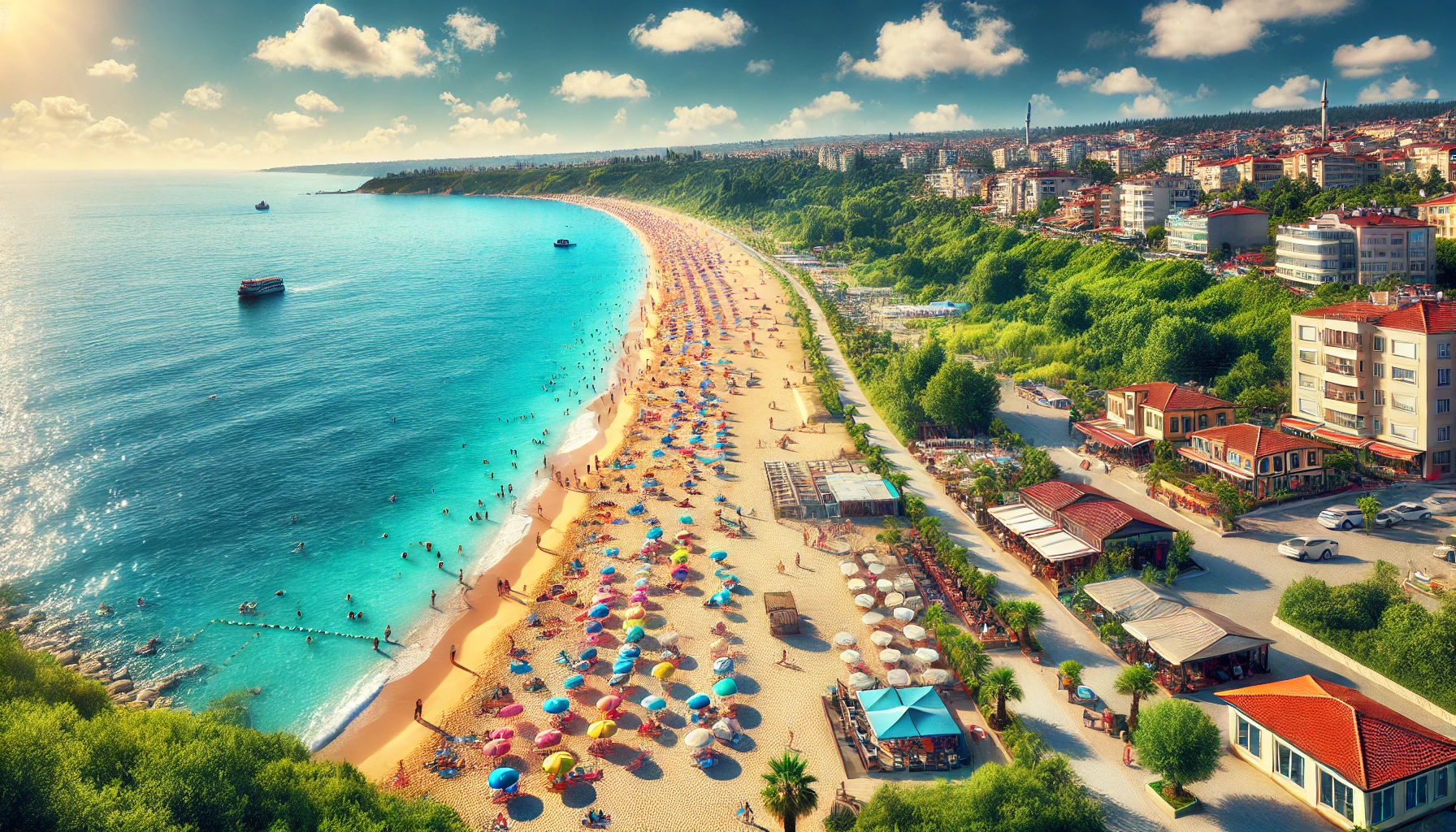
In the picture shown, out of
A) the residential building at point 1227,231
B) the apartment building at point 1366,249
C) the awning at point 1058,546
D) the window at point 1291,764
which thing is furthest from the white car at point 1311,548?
the residential building at point 1227,231

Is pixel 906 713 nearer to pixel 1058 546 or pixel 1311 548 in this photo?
pixel 1058 546

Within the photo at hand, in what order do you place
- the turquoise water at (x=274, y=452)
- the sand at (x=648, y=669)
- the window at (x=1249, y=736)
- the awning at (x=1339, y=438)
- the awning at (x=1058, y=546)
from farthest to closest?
the awning at (x=1339, y=438), the turquoise water at (x=274, y=452), the awning at (x=1058, y=546), the sand at (x=648, y=669), the window at (x=1249, y=736)

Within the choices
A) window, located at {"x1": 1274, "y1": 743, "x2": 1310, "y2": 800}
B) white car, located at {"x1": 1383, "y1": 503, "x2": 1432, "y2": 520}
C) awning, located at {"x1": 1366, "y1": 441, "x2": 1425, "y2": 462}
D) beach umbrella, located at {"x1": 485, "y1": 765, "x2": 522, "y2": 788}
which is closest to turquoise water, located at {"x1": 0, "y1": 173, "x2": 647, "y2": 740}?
Answer: beach umbrella, located at {"x1": 485, "y1": 765, "x2": 522, "y2": 788}

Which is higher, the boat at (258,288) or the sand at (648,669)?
the boat at (258,288)

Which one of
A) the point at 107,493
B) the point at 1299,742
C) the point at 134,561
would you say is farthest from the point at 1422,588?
the point at 107,493

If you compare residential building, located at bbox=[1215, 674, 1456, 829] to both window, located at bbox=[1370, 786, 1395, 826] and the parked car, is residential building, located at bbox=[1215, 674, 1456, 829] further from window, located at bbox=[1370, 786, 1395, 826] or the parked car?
the parked car

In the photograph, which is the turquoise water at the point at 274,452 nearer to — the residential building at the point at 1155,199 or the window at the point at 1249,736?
the window at the point at 1249,736

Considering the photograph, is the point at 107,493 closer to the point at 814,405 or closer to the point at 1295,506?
the point at 814,405

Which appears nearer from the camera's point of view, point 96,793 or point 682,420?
point 96,793
